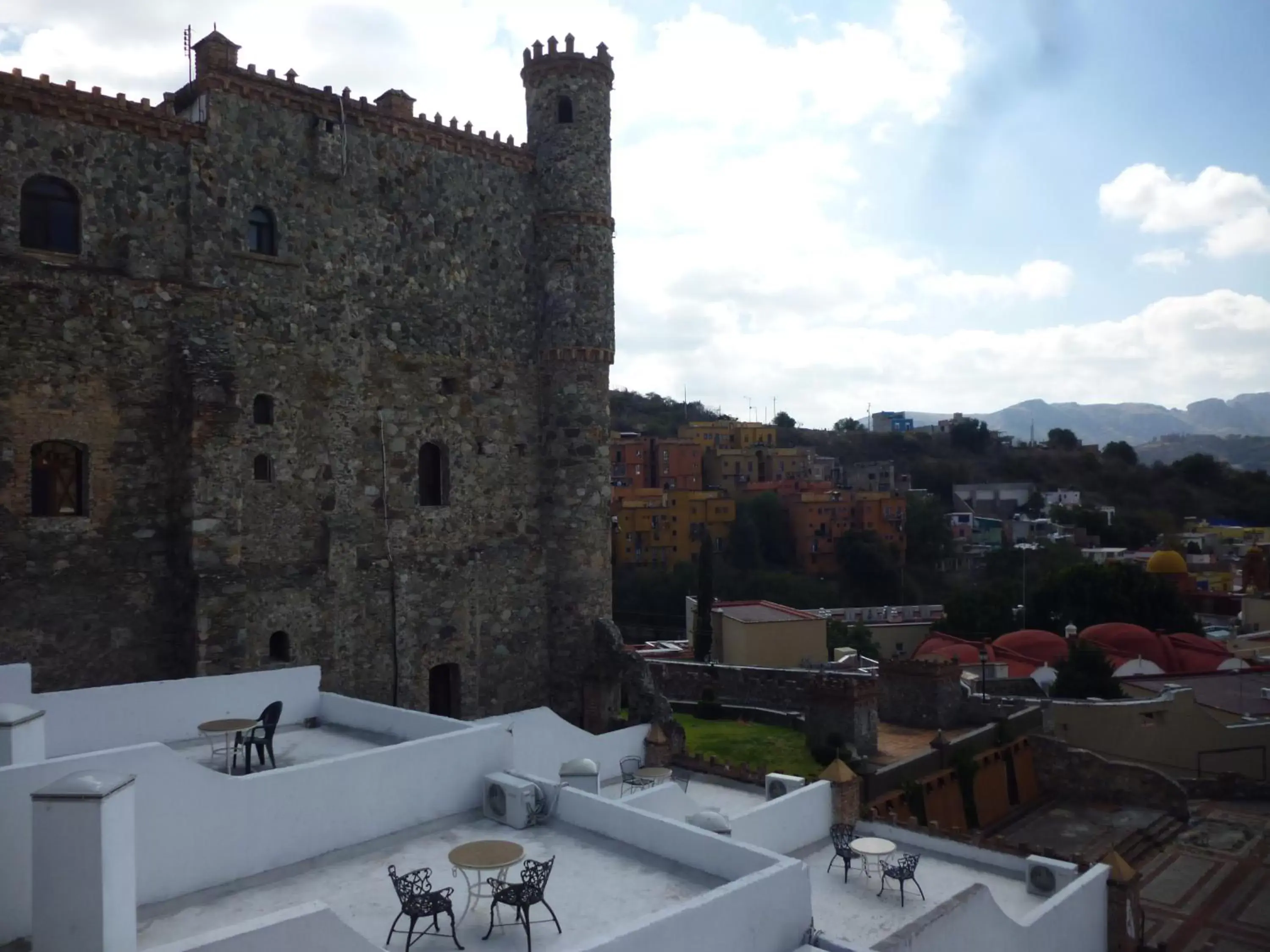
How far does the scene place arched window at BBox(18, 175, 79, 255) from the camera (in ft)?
47.3

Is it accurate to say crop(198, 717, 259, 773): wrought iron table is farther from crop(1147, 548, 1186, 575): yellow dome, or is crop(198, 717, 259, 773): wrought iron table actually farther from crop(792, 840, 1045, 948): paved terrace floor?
crop(1147, 548, 1186, 575): yellow dome

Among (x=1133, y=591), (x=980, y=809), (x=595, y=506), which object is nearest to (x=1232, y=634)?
(x=1133, y=591)

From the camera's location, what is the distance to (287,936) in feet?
19.4

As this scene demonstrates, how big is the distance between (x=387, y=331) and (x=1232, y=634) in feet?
145

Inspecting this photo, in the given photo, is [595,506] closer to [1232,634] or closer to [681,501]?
[1232,634]

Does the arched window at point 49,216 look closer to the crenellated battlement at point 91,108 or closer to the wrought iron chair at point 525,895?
the crenellated battlement at point 91,108

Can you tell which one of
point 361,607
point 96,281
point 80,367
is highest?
point 96,281

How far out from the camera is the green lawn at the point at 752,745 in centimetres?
2091

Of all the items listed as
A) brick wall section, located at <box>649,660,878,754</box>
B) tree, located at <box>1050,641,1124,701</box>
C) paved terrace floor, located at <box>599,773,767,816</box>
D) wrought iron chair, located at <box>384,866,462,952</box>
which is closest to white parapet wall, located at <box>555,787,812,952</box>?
wrought iron chair, located at <box>384,866,462,952</box>

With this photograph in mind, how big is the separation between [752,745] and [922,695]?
6196 mm

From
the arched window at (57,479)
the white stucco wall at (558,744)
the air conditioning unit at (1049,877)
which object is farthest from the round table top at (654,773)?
the arched window at (57,479)

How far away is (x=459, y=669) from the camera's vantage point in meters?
19.1

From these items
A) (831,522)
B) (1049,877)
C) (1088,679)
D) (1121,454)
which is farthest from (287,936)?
(1121,454)

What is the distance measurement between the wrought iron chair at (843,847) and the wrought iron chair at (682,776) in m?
3.71
